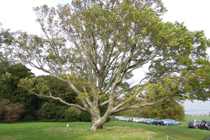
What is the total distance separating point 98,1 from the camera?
148 feet

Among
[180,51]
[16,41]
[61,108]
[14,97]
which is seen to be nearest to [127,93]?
[180,51]

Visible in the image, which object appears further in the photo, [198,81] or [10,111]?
[10,111]

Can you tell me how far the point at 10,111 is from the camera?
59656mm

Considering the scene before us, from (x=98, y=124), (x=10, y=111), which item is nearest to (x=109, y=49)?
(x=98, y=124)

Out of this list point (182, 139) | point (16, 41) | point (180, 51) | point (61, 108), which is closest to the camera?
point (182, 139)

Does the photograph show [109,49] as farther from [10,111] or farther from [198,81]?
[10,111]

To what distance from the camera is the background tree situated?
139 ft

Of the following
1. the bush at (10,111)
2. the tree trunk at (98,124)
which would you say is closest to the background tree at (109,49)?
the tree trunk at (98,124)

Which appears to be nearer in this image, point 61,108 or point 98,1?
point 98,1

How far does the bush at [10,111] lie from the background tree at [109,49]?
12.5 meters

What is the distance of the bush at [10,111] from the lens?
59.8 m

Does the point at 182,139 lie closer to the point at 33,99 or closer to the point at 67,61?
the point at 67,61

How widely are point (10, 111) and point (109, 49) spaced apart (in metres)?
20.6

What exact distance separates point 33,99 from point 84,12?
25284 millimetres
